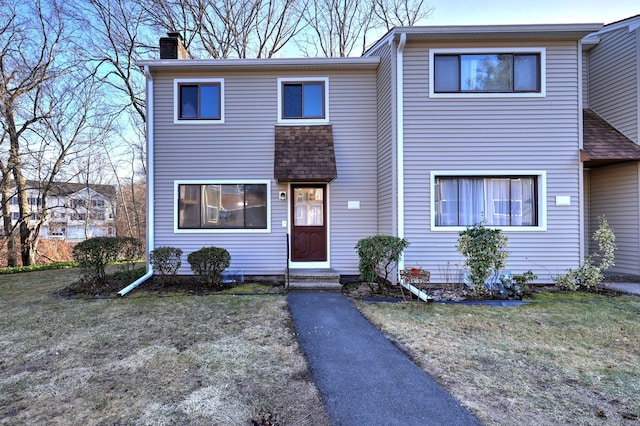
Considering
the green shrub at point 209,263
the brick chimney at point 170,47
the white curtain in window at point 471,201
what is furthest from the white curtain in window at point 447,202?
the brick chimney at point 170,47

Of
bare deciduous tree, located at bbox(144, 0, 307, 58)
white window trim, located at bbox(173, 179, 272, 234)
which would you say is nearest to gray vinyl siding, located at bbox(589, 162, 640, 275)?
white window trim, located at bbox(173, 179, 272, 234)

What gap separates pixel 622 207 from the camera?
303 inches

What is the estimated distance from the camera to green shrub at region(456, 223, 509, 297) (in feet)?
19.3

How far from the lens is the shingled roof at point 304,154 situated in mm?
7301

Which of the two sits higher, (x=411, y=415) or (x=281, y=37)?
(x=281, y=37)

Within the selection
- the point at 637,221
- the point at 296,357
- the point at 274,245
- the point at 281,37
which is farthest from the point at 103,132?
the point at 637,221

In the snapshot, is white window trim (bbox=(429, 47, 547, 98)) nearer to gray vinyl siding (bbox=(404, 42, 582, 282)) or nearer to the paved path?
gray vinyl siding (bbox=(404, 42, 582, 282))

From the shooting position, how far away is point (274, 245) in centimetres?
802

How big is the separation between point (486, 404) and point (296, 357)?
200 centimetres

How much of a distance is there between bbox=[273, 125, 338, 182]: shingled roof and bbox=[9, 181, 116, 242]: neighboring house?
12.1 metres

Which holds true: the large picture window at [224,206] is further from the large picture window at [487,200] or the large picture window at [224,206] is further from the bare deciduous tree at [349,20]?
the bare deciduous tree at [349,20]

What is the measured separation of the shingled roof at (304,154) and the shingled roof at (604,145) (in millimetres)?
5889

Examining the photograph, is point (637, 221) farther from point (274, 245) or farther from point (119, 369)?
point (119, 369)

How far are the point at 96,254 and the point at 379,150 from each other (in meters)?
7.29
